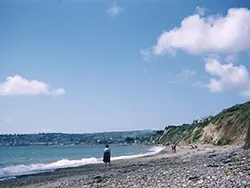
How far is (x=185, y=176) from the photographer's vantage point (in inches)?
541

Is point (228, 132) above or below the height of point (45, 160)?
above

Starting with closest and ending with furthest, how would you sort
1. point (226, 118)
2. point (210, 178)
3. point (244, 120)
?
point (210, 178)
point (244, 120)
point (226, 118)

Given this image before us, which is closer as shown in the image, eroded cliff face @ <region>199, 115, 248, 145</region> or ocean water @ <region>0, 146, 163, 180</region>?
ocean water @ <region>0, 146, 163, 180</region>

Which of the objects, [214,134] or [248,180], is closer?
[248,180]

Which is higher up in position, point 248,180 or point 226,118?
point 226,118

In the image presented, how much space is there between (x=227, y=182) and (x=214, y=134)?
55.5 m

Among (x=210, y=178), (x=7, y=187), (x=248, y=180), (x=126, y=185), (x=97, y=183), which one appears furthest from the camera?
(x=7, y=187)

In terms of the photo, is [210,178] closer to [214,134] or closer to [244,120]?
[244,120]

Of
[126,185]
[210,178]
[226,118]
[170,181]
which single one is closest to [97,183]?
[126,185]

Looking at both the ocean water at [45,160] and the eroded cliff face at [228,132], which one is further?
the eroded cliff face at [228,132]

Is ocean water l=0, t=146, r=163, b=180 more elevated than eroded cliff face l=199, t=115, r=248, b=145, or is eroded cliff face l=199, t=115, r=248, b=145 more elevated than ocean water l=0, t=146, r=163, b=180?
eroded cliff face l=199, t=115, r=248, b=145

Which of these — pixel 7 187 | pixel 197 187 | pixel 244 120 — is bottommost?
pixel 7 187

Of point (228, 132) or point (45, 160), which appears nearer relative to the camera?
point (228, 132)

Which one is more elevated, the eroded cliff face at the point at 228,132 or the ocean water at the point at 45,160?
the eroded cliff face at the point at 228,132
